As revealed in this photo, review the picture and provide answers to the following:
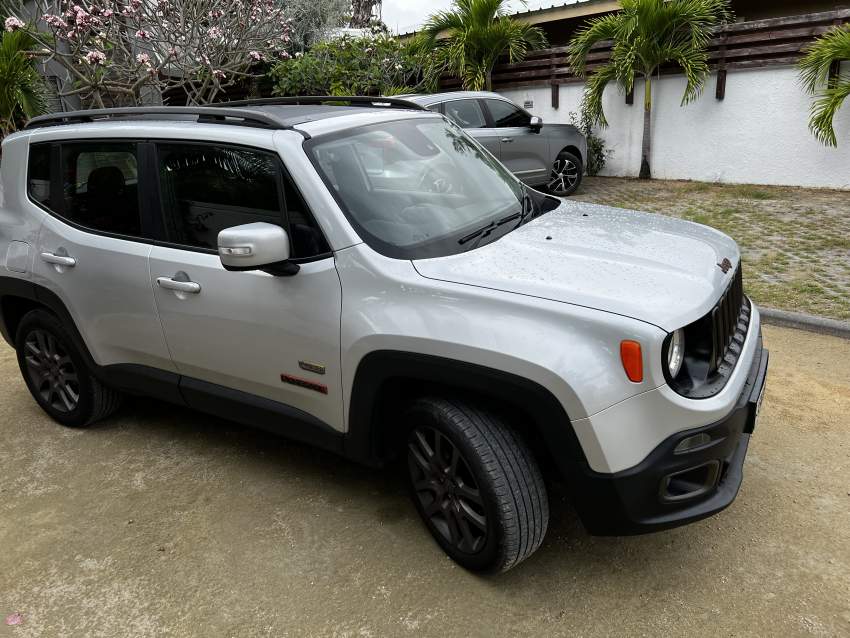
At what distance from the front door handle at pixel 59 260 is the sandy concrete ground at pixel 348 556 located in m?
1.04

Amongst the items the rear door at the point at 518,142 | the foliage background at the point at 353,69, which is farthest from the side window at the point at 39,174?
the foliage background at the point at 353,69

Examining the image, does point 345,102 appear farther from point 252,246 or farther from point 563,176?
point 563,176

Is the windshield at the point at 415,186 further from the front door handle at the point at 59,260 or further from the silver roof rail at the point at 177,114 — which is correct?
the front door handle at the point at 59,260

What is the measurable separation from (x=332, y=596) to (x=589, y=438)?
1.18 metres

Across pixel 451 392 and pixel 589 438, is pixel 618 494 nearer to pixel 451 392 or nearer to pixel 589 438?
pixel 589 438

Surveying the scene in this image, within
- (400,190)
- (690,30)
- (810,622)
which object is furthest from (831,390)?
(690,30)

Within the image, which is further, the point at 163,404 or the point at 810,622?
the point at 163,404

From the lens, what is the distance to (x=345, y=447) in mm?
2941

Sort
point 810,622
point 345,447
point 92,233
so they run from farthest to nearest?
point 92,233, point 345,447, point 810,622

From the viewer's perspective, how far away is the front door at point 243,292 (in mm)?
2832

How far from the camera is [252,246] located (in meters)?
2.61

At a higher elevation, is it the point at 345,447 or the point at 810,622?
the point at 345,447

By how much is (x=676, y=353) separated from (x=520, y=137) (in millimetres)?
8063

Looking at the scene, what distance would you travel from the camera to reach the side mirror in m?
2.60
